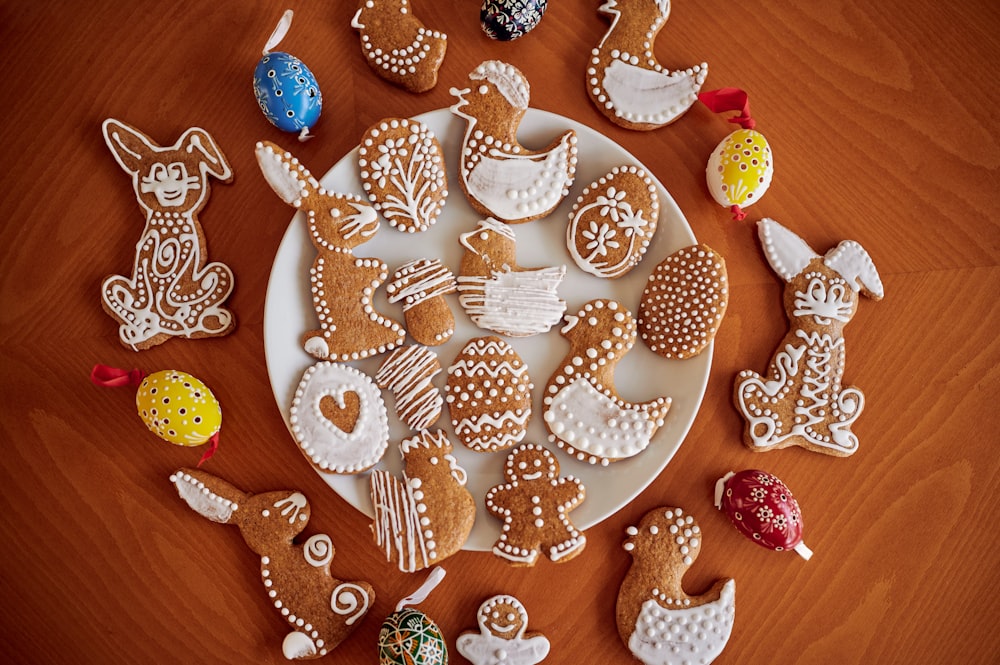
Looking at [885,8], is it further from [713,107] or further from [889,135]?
[713,107]

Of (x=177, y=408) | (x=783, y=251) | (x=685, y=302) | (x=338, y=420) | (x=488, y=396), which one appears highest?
(x=783, y=251)

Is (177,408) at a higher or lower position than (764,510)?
lower

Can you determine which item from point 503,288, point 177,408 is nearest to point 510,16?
point 503,288

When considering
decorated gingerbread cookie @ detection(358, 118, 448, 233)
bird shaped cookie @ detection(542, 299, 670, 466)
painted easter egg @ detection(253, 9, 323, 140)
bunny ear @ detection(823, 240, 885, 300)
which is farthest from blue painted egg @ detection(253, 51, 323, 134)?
bunny ear @ detection(823, 240, 885, 300)

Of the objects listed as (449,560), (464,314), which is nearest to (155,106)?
(464,314)

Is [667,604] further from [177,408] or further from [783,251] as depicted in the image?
[177,408]
